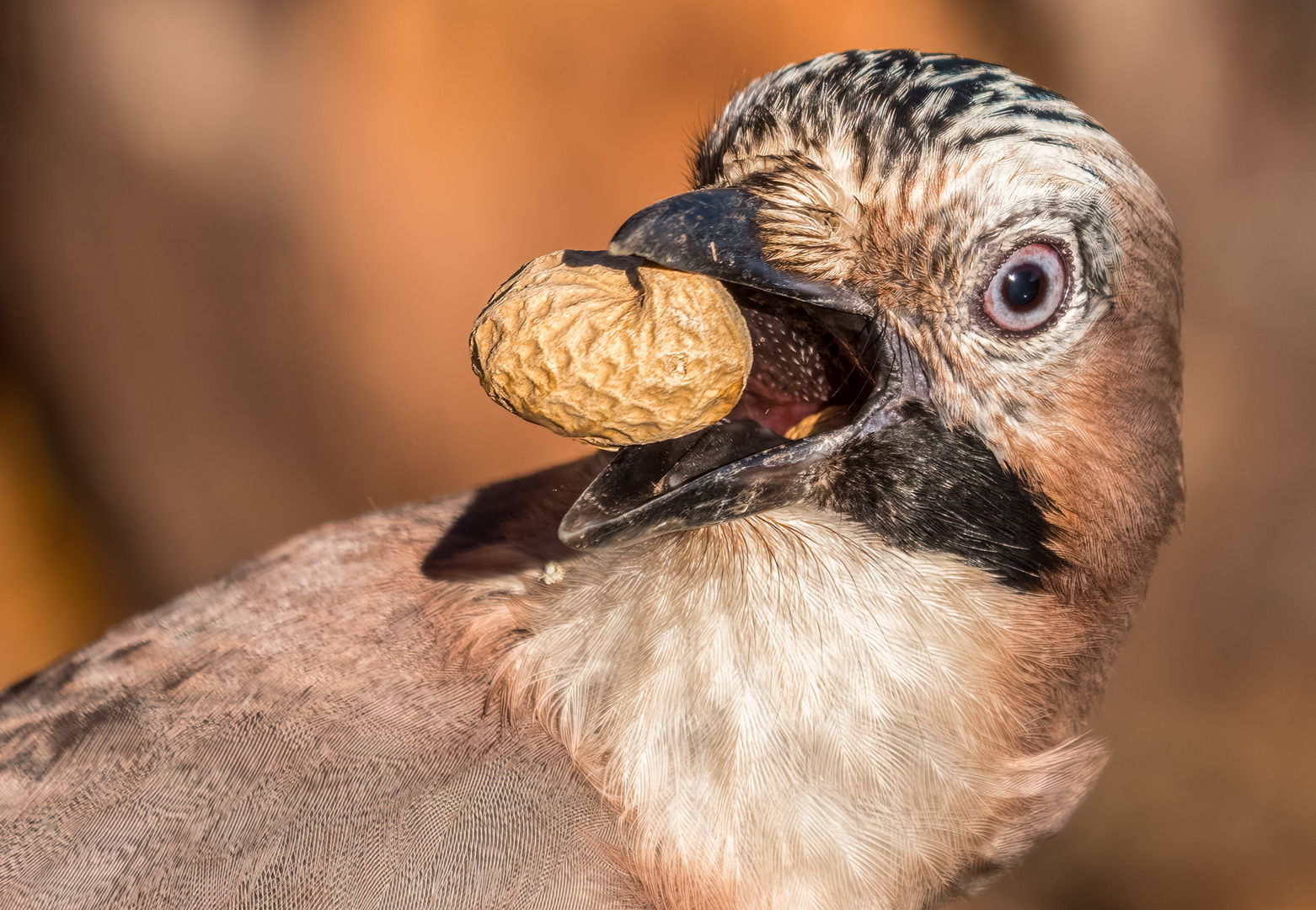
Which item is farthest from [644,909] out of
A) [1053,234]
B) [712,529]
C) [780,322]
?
[1053,234]

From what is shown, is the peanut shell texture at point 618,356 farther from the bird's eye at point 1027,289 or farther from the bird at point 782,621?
the bird's eye at point 1027,289

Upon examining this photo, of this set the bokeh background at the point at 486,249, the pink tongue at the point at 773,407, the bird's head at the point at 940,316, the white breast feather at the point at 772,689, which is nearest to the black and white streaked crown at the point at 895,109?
the bird's head at the point at 940,316

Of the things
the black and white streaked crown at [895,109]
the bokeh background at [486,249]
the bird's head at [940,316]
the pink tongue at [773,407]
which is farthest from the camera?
the bokeh background at [486,249]

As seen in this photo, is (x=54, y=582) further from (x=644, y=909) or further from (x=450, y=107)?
(x=644, y=909)

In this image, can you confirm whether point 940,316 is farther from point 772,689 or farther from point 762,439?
point 772,689

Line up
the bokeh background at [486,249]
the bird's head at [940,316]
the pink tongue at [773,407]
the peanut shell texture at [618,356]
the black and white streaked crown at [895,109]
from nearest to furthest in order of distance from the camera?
the peanut shell texture at [618,356], the bird's head at [940,316], the black and white streaked crown at [895,109], the pink tongue at [773,407], the bokeh background at [486,249]

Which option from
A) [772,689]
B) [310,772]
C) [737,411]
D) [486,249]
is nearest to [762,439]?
[737,411]
